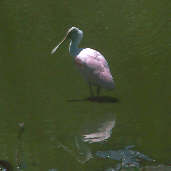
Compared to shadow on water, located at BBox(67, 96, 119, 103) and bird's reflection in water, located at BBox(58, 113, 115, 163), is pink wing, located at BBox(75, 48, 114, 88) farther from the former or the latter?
bird's reflection in water, located at BBox(58, 113, 115, 163)

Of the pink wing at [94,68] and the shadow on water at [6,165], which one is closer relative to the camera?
the shadow on water at [6,165]

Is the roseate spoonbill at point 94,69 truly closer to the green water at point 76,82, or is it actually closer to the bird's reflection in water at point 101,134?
the green water at point 76,82

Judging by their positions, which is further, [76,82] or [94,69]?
[76,82]

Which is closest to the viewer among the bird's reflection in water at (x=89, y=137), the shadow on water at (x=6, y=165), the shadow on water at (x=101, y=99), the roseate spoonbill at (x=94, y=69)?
the shadow on water at (x=6, y=165)

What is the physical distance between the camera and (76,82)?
1239 centimetres

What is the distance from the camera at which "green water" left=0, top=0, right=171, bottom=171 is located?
9.21 metres

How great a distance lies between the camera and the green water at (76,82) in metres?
9.21

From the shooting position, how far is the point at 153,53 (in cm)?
1352

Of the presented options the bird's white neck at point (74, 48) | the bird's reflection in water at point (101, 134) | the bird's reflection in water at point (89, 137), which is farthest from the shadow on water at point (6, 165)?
the bird's white neck at point (74, 48)

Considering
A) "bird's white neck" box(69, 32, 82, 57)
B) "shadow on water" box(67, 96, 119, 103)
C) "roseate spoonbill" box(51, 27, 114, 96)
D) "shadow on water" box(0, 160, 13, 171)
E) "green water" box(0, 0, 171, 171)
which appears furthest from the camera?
"bird's white neck" box(69, 32, 82, 57)

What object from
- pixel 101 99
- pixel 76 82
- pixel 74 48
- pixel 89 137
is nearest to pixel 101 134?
pixel 89 137

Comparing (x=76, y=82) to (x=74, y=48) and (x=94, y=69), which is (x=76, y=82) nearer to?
(x=74, y=48)

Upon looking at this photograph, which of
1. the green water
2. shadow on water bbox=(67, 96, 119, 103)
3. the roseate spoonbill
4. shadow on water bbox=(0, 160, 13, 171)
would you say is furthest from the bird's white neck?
shadow on water bbox=(0, 160, 13, 171)

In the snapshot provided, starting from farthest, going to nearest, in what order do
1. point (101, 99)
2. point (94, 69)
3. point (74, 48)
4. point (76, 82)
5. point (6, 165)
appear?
point (76, 82), point (74, 48), point (101, 99), point (94, 69), point (6, 165)
